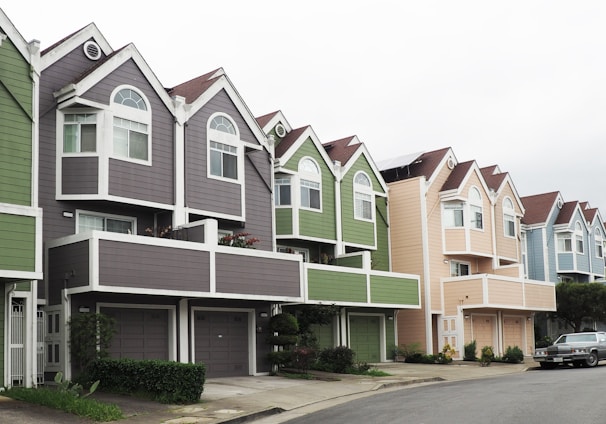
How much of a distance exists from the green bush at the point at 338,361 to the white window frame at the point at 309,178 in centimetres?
692

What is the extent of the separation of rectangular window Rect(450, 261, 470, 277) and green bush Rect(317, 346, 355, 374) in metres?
13.4

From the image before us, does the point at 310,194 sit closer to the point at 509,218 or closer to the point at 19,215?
the point at 19,215

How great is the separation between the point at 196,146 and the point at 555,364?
59.9 feet

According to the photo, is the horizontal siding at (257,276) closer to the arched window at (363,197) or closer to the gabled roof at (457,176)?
the arched window at (363,197)

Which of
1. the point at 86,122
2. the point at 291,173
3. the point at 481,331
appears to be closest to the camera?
the point at 86,122

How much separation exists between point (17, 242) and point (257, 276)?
8.77m

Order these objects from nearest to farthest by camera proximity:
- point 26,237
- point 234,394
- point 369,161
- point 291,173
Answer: point 26,237
point 234,394
point 291,173
point 369,161

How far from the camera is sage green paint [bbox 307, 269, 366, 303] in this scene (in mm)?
29234

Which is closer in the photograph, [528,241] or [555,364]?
[555,364]

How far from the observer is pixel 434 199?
126 feet

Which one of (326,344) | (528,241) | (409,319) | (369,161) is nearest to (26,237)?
(326,344)

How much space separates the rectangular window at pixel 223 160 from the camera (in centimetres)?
2733

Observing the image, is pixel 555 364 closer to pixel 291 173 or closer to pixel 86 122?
pixel 291 173

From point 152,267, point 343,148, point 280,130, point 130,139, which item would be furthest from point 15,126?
point 343,148
